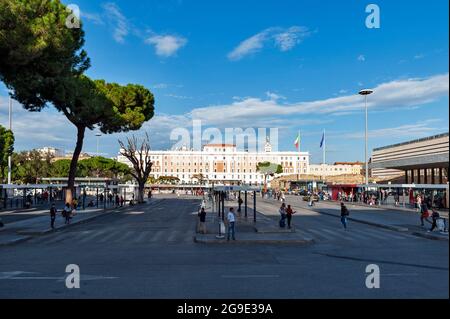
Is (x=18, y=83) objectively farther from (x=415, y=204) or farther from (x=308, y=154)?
(x=308, y=154)

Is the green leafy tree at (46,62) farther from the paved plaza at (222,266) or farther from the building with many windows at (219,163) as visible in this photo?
the building with many windows at (219,163)

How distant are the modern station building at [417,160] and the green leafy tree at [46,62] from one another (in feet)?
104

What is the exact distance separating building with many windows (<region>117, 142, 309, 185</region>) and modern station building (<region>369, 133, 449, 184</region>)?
5774 cm

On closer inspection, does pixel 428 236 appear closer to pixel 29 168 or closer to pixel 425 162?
pixel 425 162

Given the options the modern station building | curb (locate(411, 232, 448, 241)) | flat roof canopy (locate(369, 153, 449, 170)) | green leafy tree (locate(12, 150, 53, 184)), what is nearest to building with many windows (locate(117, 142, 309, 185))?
the modern station building

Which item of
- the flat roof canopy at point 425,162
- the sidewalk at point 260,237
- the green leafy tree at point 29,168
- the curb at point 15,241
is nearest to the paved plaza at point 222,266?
the sidewalk at point 260,237

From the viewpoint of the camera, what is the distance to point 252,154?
164m

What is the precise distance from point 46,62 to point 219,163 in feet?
434

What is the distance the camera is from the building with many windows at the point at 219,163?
15650 cm

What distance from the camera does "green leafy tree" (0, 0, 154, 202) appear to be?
2120 cm

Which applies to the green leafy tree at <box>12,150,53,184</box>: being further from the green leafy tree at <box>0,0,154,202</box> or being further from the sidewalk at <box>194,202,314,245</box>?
the sidewalk at <box>194,202,314,245</box>

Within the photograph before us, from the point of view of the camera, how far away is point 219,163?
15638 cm
